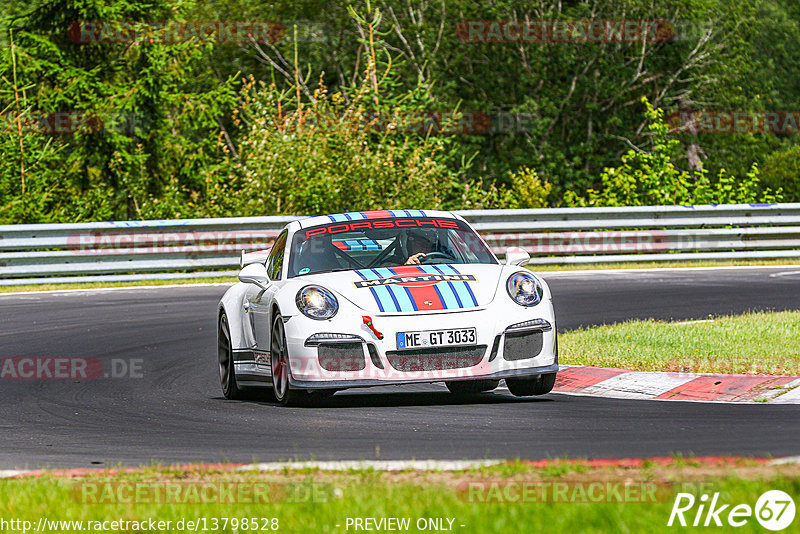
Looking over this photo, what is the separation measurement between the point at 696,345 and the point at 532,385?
8.33 ft

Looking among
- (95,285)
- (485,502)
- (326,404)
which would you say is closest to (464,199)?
(95,285)

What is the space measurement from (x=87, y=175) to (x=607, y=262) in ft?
36.9

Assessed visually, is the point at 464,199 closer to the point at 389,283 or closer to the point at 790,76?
the point at 389,283

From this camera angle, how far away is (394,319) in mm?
8594

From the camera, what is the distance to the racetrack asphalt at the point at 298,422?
275 inches

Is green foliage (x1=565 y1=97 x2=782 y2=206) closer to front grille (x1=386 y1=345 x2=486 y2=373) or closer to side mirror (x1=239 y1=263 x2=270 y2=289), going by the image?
side mirror (x1=239 y1=263 x2=270 y2=289)

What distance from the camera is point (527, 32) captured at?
115 ft

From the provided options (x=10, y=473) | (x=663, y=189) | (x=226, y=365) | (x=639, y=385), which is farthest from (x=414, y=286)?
(x=663, y=189)

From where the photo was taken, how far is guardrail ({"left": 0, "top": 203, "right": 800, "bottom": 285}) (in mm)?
20016

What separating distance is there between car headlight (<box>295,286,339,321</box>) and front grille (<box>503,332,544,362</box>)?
3.80ft

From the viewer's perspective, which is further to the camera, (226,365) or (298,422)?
(226,365)

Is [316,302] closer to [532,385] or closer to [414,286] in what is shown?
[414,286]

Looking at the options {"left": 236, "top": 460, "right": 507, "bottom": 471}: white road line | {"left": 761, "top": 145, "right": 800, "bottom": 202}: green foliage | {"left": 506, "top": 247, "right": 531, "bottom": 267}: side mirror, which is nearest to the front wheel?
{"left": 506, "top": 247, "right": 531, "bottom": 267}: side mirror

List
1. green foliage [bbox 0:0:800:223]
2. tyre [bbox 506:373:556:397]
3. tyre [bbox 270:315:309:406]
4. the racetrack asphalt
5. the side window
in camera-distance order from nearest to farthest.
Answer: the racetrack asphalt < tyre [bbox 270:315:309:406] < tyre [bbox 506:373:556:397] < the side window < green foliage [bbox 0:0:800:223]
